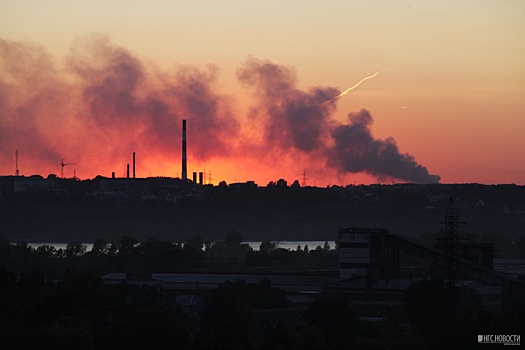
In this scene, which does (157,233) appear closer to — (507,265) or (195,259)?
(195,259)

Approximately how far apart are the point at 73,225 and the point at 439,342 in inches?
5851

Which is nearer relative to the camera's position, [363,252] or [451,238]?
[451,238]

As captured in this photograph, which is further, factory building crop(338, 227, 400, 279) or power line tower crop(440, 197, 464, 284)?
factory building crop(338, 227, 400, 279)

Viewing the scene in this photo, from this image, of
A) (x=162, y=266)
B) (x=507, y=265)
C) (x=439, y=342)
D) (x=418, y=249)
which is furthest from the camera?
(x=162, y=266)

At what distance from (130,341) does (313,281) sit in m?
36.5

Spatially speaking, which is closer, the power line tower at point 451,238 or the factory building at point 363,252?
the power line tower at point 451,238

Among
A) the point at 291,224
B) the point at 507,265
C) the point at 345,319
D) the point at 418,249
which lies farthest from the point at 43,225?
the point at 345,319

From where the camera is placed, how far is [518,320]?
44750 millimetres

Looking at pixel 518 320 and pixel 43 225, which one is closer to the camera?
pixel 518 320

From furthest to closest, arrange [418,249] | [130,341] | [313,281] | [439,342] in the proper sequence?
[313,281] < [418,249] < [439,342] < [130,341]

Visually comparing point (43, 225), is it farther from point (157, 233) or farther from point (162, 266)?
point (162, 266)

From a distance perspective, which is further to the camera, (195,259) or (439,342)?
(195,259)

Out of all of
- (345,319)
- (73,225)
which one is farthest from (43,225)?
(345,319)

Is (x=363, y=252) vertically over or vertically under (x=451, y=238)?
under
